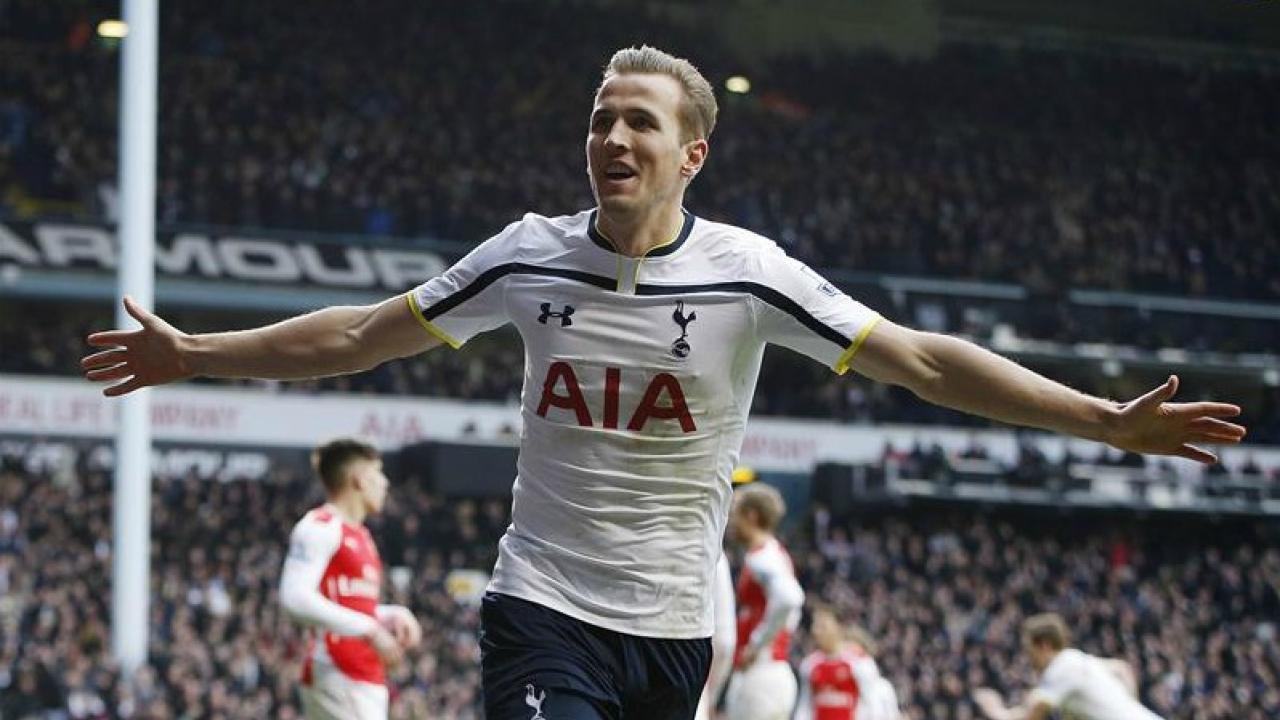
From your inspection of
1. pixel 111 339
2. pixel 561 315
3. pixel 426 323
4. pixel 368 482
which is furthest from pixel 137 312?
pixel 368 482

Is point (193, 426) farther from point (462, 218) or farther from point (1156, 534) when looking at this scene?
point (1156, 534)

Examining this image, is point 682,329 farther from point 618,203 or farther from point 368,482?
point 368,482

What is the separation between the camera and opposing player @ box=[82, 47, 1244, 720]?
4449mm

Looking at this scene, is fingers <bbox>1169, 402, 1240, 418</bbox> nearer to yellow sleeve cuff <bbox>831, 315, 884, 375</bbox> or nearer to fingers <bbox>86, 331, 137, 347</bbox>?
yellow sleeve cuff <bbox>831, 315, 884, 375</bbox>

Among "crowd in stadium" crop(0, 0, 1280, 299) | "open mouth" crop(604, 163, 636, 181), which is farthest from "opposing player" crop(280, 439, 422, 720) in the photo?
"crowd in stadium" crop(0, 0, 1280, 299)

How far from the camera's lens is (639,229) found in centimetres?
456

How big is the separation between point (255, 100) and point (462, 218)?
4178 millimetres

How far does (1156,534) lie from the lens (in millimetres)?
37031

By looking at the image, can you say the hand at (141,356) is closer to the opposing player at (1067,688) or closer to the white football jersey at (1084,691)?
the opposing player at (1067,688)

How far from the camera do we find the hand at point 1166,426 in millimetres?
4363

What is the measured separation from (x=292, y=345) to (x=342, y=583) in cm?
412

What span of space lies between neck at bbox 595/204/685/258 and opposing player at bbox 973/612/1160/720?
6.33 metres

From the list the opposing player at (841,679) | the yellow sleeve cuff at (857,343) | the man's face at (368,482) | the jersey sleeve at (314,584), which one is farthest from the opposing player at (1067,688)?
the yellow sleeve cuff at (857,343)

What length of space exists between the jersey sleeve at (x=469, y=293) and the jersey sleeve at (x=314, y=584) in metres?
3.74
